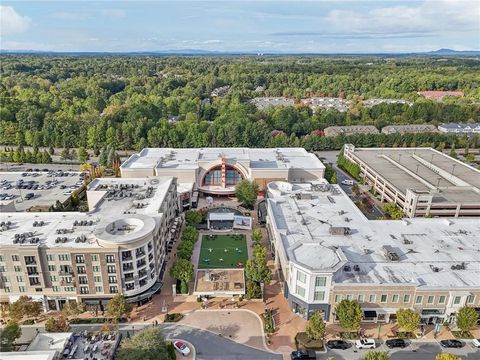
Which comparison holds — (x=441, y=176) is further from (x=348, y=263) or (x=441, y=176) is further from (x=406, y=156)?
(x=348, y=263)

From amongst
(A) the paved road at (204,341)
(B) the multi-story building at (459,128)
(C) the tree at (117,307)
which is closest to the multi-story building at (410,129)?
(B) the multi-story building at (459,128)

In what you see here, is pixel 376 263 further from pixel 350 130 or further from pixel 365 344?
pixel 350 130

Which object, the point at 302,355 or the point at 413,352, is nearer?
the point at 302,355

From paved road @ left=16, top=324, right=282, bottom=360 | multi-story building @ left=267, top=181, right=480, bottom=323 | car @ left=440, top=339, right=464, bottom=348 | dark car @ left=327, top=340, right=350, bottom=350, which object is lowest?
paved road @ left=16, top=324, right=282, bottom=360

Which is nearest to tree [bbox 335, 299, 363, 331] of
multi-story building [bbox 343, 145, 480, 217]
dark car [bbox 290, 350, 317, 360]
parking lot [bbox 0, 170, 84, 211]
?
dark car [bbox 290, 350, 317, 360]

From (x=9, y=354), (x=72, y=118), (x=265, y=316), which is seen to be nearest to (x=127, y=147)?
(x=72, y=118)

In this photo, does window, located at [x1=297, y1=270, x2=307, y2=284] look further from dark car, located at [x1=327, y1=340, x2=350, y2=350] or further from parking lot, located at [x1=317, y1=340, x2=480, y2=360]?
parking lot, located at [x1=317, y1=340, x2=480, y2=360]

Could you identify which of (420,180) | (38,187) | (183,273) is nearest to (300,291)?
(183,273)
